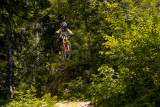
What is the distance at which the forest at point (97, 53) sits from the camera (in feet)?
18.2

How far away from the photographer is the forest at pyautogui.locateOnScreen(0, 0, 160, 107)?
18.2ft

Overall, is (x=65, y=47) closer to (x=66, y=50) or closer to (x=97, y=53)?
(x=66, y=50)

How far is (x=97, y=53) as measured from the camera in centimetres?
1151

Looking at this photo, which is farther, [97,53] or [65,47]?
[97,53]

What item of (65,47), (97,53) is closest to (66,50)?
(65,47)

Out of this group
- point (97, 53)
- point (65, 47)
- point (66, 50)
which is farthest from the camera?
point (97, 53)

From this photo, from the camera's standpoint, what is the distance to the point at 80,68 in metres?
11.9

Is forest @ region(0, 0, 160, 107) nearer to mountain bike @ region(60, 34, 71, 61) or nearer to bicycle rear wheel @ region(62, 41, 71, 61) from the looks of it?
bicycle rear wheel @ region(62, 41, 71, 61)

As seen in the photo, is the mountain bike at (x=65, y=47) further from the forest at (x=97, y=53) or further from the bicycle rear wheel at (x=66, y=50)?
the forest at (x=97, y=53)

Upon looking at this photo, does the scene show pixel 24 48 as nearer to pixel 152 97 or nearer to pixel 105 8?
pixel 105 8

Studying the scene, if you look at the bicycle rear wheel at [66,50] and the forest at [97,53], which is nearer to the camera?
the forest at [97,53]

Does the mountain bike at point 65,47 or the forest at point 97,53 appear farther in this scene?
the mountain bike at point 65,47

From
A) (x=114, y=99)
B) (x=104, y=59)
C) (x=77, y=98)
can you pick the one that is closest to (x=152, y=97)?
(x=114, y=99)

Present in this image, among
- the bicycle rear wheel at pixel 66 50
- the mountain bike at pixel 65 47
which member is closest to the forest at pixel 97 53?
the bicycle rear wheel at pixel 66 50
